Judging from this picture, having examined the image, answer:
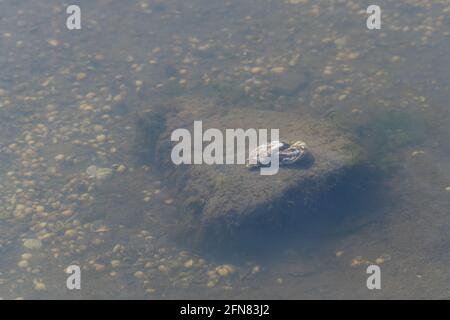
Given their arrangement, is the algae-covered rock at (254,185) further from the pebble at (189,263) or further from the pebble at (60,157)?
the pebble at (60,157)

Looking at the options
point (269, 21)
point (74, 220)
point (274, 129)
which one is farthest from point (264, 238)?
point (269, 21)

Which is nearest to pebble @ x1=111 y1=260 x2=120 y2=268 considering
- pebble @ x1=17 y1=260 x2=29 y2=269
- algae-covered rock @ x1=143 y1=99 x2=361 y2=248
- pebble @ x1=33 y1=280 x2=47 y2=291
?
pebble @ x1=33 y1=280 x2=47 y2=291

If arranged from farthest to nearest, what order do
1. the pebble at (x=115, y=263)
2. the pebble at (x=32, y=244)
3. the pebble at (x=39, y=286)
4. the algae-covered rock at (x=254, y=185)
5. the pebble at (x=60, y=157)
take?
the pebble at (x=60, y=157)
the pebble at (x=32, y=244)
the pebble at (x=115, y=263)
the algae-covered rock at (x=254, y=185)
the pebble at (x=39, y=286)

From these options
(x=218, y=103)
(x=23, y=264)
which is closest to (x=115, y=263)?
(x=23, y=264)

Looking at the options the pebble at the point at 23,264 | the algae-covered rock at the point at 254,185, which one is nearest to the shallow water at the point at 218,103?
the pebble at the point at 23,264

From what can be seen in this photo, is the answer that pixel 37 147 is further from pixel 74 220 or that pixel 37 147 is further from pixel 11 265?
pixel 11 265
